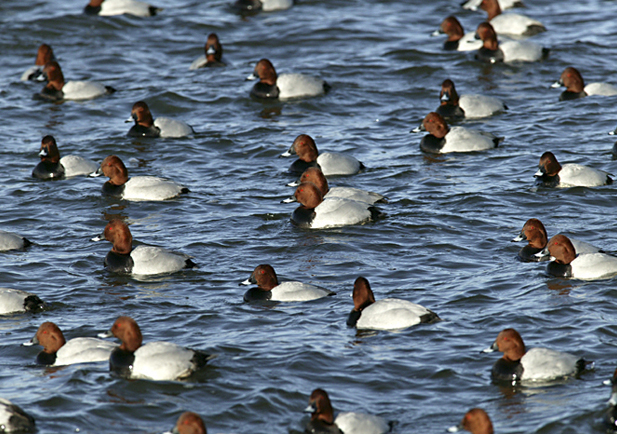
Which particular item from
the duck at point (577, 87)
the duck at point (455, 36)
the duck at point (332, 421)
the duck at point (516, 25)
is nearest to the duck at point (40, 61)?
the duck at point (455, 36)

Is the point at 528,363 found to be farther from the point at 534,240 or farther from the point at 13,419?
the point at 13,419

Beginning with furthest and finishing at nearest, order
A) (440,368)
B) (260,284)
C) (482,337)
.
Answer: (260,284) < (482,337) < (440,368)

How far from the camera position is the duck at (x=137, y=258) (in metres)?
10.6

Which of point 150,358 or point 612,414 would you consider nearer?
point 612,414

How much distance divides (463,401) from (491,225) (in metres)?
4.54

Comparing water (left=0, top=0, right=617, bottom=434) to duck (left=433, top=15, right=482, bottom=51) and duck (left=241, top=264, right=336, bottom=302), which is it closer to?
duck (left=241, top=264, right=336, bottom=302)

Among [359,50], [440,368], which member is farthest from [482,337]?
[359,50]

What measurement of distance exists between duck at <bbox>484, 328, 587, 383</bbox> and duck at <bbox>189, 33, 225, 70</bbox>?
12132 mm

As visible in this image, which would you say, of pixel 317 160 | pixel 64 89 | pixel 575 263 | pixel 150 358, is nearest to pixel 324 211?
pixel 317 160

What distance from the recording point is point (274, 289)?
9.73 metres

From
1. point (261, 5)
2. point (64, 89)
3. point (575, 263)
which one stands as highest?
point (261, 5)

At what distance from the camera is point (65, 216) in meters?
12.7

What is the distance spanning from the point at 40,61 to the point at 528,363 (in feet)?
45.9

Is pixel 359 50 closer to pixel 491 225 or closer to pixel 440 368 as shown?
pixel 491 225
